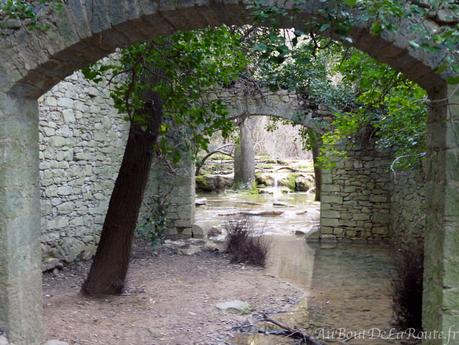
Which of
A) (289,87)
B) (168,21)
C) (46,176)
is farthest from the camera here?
(289,87)

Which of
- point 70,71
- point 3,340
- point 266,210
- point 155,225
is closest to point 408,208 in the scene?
point 155,225

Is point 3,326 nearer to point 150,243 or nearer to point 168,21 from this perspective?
point 168,21

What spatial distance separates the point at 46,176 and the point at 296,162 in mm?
15763

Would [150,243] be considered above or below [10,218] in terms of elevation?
below

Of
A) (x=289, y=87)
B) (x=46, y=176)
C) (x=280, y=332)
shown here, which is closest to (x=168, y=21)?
(x=280, y=332)

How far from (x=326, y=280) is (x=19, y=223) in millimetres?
4485

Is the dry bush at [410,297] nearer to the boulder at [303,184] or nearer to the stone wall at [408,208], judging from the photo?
the stone wall at [408,208]

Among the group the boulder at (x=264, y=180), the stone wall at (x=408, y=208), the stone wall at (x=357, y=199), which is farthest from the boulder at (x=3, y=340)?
the boulder at (x=264, y=180)

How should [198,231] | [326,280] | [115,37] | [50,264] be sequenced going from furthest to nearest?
[198,231], [326,280], [50,264], [115,37]

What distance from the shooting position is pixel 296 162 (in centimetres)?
2050

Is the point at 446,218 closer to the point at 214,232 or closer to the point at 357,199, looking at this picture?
the point at 357,199

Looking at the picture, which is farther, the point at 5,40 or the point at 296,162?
the point at 296,162

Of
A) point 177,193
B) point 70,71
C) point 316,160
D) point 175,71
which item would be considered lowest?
point 177,193

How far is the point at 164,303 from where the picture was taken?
4840 millimetres
